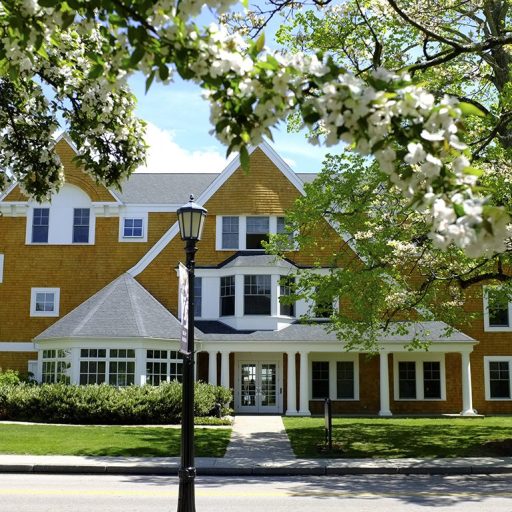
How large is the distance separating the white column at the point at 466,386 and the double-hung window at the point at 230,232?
10.9 meters

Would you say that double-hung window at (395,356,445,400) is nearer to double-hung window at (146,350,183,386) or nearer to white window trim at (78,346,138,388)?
double-hung window at (146,350,183,386)

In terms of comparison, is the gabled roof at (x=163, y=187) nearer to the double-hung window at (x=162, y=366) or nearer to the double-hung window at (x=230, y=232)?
the double-hung window at (x=230, y=232)

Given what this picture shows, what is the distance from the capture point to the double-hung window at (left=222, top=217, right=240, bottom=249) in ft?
105

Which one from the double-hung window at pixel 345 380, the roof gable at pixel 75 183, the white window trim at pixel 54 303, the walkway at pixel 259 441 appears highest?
the roof gable at pixel 75 183

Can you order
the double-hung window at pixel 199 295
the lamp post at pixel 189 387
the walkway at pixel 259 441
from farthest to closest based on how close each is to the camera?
1. the double-hung window at pixel 199 295
2. the walkway at pixel 259 441
3. the lamp post at pixel 189 387

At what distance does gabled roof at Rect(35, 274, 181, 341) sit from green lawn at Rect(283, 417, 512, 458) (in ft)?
21.3

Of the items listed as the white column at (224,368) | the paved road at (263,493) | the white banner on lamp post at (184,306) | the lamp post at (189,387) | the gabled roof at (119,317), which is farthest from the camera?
the white column at (224,368)

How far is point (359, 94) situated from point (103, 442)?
16.7 meters

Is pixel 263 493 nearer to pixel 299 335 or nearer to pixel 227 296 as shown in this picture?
pixel 299 335

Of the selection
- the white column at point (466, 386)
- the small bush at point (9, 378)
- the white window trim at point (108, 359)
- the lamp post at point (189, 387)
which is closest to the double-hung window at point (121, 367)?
the white window trim at point (108, 359)

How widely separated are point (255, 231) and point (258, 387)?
6.84 metres

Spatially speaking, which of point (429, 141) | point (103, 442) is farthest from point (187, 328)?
point (103, 442)

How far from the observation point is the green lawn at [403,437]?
17.6 m

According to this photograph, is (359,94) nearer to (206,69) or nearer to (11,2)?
(206,69)
